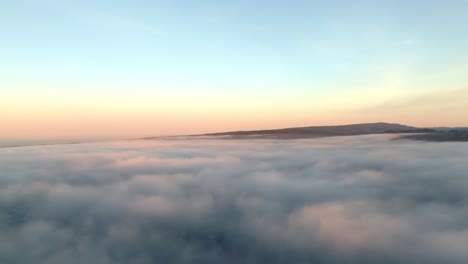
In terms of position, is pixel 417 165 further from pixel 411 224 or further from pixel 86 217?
pixel 86 217

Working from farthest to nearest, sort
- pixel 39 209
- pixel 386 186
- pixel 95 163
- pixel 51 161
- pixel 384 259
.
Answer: pixel 51 161
pixel 95 163
pixel 39 209
pixel 386 186
pixel 384 259

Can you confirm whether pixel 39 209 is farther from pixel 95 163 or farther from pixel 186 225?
pixel 186 225

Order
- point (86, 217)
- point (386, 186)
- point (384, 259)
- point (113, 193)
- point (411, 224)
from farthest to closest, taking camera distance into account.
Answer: point (113, 193)
point (86, 217)
point (386, 186)
point (411, 224)
point (384, 259)

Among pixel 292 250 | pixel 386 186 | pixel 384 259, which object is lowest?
pixel 292 250

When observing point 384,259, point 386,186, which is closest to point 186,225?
point 384,259

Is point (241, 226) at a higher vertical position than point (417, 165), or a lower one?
lower

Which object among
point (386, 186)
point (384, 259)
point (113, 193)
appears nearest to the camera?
point (384, 259)

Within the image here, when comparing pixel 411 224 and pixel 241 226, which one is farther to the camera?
pixel 241 226

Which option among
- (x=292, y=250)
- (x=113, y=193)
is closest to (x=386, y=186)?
(x=292, y=250)

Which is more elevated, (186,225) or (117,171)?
(117,171)
